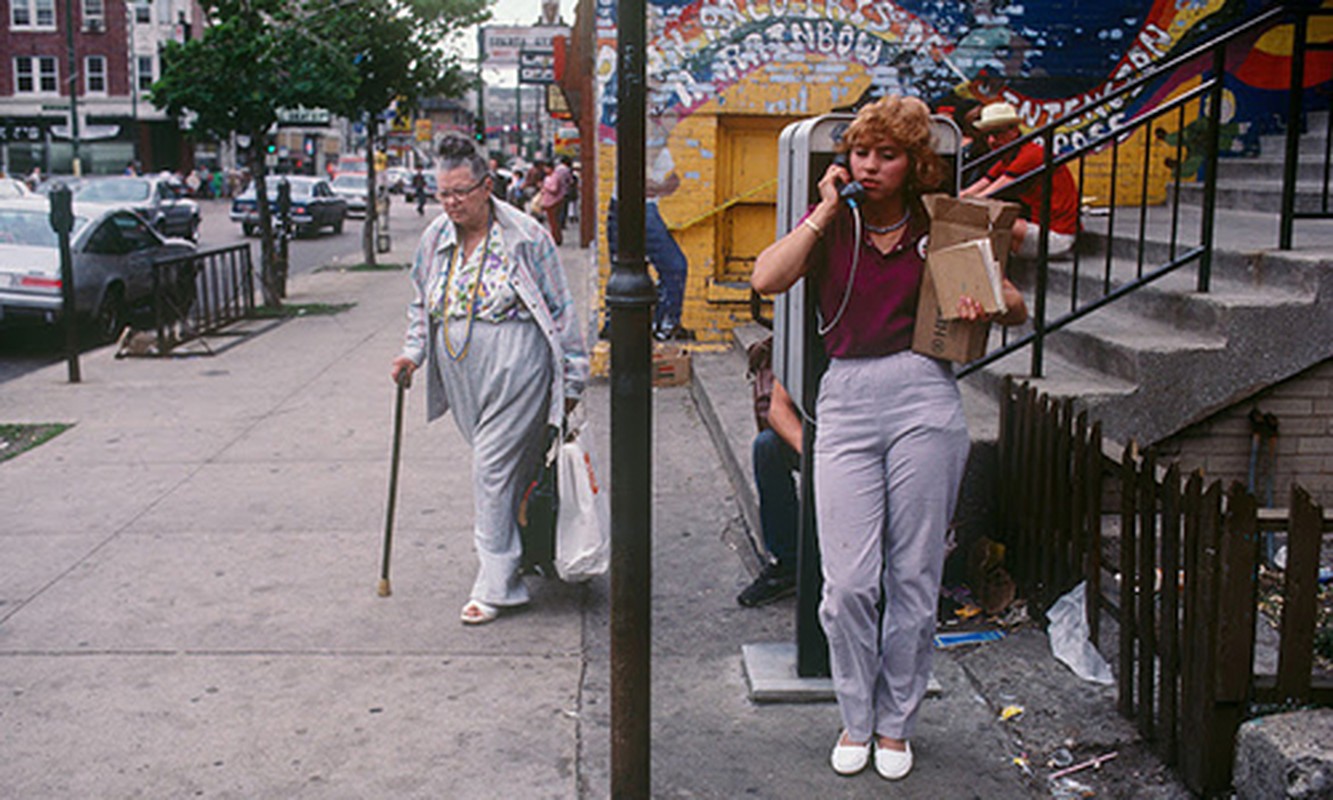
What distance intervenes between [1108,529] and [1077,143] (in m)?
5.22

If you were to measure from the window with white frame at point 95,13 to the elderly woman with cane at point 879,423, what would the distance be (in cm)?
6743

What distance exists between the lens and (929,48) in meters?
9.66

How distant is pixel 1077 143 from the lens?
9.59 metres

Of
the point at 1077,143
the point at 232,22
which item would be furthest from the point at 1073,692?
the point at 232,22

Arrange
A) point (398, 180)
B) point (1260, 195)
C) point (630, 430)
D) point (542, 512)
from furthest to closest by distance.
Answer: point (398, 180)
point (1260, 195)
point (542, 512)
point (630, 430)

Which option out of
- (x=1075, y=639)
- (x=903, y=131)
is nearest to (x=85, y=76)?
(x=1075, y=639)

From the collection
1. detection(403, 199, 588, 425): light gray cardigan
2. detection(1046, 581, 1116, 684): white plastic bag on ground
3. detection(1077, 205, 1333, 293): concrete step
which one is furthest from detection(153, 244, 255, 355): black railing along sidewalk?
detection(1046, 581, 1116, 684): white plastic bag on ground

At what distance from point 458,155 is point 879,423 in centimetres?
226

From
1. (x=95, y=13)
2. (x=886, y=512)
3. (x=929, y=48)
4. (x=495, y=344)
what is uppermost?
(x=95, y=13)

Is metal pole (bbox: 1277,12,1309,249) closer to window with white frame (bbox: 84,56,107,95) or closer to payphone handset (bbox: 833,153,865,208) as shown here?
payphone handset (bbox: 833,153,865,208)

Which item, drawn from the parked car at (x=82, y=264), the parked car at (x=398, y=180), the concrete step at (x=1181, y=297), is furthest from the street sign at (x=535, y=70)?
the parked car at (x=398, y=180)

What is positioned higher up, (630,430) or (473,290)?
(473,290)

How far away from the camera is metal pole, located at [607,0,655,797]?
3.17 m

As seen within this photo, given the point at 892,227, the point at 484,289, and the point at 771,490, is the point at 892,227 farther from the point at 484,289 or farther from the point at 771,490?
the point at 484,289
